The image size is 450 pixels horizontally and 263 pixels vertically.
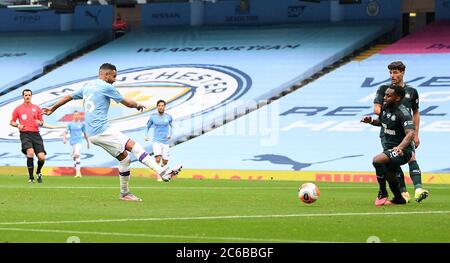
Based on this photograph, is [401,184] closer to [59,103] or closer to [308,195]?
[308,195]

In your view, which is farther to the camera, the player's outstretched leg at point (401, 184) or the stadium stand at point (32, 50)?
the stadium stand at point (32, 50)

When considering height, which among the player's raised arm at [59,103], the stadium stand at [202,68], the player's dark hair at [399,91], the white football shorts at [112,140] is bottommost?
the stadium stand at [202,68]

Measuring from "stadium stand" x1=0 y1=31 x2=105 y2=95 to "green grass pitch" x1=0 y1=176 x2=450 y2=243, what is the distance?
1086 inches

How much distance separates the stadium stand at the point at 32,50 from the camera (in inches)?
1877

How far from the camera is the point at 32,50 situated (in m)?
50.9

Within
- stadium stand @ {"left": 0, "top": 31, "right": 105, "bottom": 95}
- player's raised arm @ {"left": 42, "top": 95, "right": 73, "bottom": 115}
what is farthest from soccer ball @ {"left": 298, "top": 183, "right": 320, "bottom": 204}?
stadium stand @ {"left": 0, "top": 31, "right": 105, "bottom": 95}

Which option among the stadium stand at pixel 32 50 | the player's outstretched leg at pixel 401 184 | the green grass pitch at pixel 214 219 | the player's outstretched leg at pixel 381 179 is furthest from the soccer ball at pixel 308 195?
the stadium stand at pixel 32 50

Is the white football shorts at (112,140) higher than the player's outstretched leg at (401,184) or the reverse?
higher

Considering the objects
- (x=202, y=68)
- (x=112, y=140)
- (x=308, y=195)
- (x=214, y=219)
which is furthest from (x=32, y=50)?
(x=214, y=219)

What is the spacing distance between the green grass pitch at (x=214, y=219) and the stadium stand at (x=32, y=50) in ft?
90.5

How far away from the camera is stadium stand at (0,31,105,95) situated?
47688 mm

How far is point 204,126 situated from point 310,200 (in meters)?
21.2

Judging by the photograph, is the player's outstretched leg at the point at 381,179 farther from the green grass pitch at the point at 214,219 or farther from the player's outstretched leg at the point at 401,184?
the player's outstretched leg at the point at 401,184
